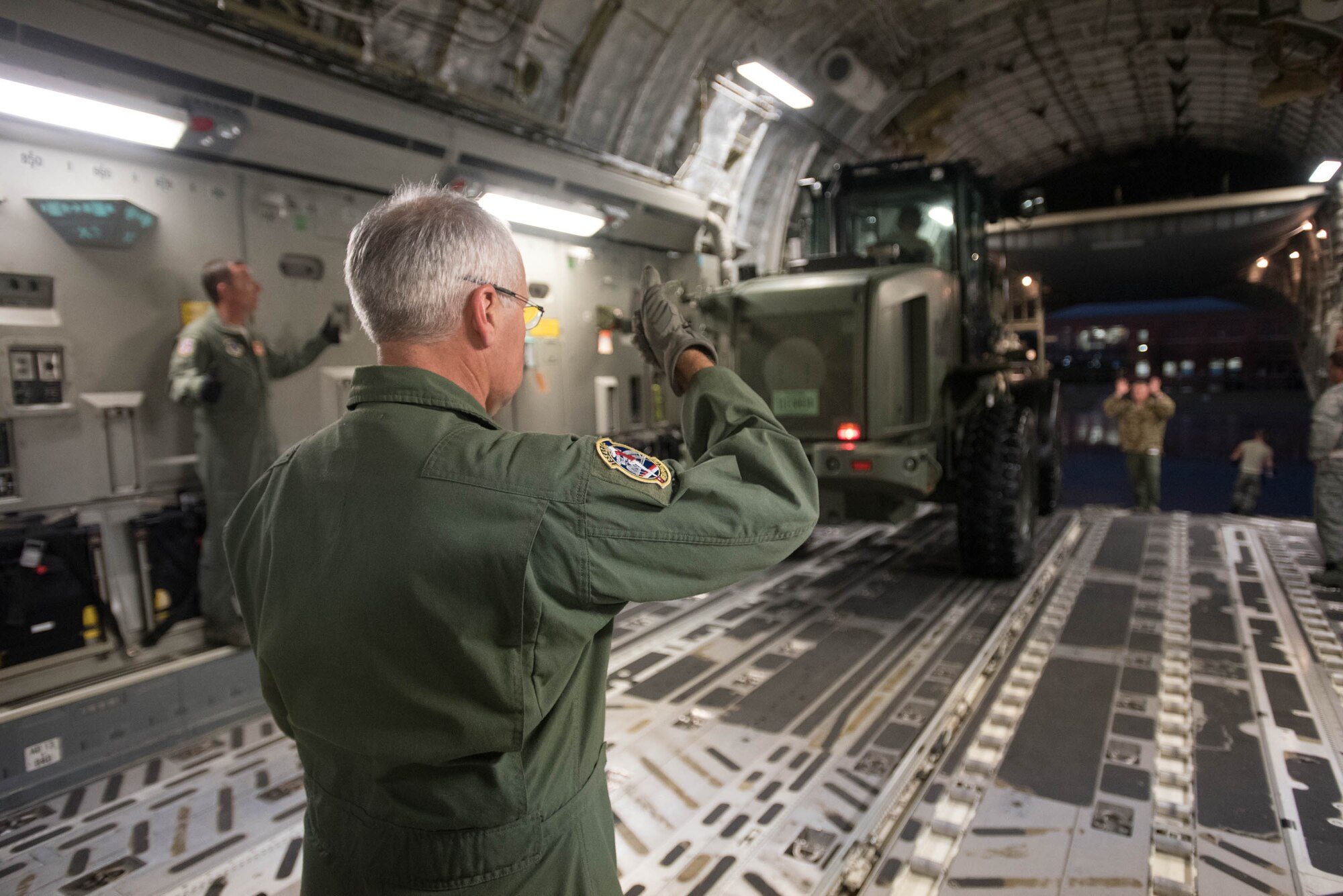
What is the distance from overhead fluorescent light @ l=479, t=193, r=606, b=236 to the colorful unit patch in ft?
12.2

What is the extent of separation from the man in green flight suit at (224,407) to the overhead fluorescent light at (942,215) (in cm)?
453

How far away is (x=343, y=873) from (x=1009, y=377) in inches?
272

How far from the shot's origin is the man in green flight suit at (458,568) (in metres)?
1.01

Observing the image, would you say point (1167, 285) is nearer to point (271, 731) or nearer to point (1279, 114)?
point (1279, 114)

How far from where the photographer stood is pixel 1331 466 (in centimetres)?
475

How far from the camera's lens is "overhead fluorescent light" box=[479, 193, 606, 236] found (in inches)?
187

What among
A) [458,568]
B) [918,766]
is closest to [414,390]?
[458,568]

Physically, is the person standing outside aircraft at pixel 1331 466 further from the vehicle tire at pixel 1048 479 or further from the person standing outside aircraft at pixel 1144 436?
the person standing outside aircraft at pixel 1144 436

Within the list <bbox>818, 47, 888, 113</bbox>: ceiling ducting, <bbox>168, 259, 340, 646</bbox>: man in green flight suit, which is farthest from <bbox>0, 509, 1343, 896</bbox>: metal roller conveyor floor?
<bbox>818, 47, 888, 113</bbox>: ceiling ducting

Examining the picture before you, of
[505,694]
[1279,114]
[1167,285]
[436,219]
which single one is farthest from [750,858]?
[1167,285]

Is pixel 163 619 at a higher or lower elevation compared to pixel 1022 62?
lower

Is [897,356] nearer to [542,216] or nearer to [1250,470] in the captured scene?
[542,216]

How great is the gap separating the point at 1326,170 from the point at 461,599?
890 centimetres

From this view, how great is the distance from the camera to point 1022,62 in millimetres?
7570
